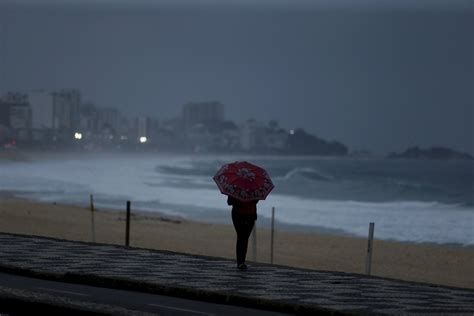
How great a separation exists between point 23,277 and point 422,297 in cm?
521

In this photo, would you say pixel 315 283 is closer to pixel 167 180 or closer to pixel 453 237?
pixel 453 237

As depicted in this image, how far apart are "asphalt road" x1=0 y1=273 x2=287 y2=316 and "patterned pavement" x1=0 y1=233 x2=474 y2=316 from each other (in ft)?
0.78

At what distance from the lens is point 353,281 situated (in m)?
16.3

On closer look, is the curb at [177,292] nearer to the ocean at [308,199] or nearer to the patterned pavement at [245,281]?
the patterned pavement at [245,281]

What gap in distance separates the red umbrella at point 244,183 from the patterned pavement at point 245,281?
105 centimetres

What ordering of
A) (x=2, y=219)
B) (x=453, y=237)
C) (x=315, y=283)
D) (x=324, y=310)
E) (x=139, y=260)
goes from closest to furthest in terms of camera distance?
(x=324, y=310) → (x=315, y=283) → (x=139, y=260) → (x=2, y=219) → (x=453, y=237)

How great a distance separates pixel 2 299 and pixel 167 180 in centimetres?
7535

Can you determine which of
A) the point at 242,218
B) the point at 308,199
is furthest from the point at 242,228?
the point at 308,199

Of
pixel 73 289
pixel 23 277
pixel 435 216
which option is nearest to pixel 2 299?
pixel 73 289

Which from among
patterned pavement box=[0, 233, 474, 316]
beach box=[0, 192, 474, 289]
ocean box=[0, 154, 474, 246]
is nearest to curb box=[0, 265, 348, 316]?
patterned pavement box=[0, 233, 474, 316]

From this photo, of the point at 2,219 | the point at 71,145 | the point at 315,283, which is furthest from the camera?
the point at 71,145

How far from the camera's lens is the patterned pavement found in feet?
44.8

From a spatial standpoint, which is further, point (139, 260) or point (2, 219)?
point (2, 219)

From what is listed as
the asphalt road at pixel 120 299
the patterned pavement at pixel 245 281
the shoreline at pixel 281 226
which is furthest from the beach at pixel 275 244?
the asphalt road at pixel 120 299
